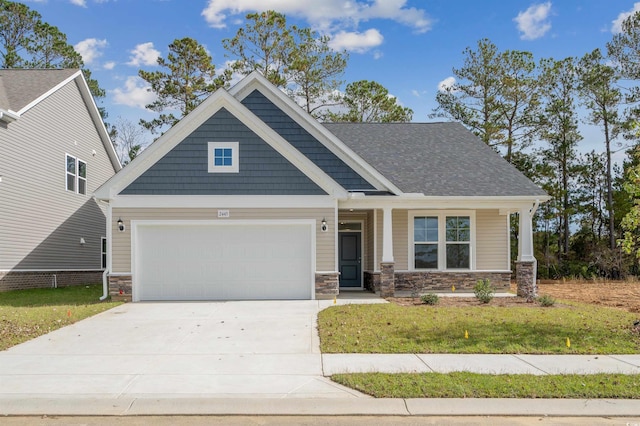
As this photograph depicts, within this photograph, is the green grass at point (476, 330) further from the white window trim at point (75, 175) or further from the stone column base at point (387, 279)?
the white window trim at point (75, 175)

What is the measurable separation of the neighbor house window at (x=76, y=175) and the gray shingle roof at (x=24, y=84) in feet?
9.36

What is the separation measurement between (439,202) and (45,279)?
1445 centimetres

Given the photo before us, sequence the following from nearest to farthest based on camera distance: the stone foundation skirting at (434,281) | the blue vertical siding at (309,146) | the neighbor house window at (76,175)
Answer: the blue vertical siding at (309,146) < the stone foundation skirting at (434,281) < the neighbor house window at (76,175)

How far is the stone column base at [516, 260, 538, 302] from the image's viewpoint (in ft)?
51.2

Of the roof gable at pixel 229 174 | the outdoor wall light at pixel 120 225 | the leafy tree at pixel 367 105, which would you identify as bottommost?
the outdoor wall light at pixel 120 225

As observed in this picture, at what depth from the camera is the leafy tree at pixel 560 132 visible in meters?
30.1

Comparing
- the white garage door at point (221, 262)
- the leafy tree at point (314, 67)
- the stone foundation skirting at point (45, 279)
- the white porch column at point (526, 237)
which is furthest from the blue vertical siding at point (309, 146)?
the leafy tree at point (314, 67)

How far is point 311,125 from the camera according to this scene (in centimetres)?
1623

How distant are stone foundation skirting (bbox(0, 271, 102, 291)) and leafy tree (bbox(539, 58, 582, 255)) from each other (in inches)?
949

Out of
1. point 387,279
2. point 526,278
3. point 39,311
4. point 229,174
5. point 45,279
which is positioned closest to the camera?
point 39,311

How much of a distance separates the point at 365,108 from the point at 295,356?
86.3ft

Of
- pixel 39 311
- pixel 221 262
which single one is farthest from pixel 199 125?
pixel 39 311

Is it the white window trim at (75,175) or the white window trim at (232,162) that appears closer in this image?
the white window trim at (232,162)

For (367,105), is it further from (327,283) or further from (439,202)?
(327,283)
